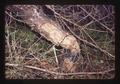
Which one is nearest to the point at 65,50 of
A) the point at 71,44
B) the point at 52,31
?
the point at 71,44

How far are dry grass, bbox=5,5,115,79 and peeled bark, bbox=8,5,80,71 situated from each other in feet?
0.15

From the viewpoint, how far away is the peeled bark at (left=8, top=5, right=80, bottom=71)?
409 centimetres

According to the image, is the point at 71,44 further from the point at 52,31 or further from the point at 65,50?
the point at 52,31

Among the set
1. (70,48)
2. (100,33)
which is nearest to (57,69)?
(70,48)

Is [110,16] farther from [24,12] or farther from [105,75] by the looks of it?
[24,12]

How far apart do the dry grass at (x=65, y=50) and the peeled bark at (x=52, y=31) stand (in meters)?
0.05

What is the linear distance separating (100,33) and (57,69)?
0.57 metres

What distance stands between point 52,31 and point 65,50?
23 cm

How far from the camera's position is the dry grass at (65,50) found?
408 centimetres

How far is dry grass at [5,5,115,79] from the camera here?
4.08 metres
